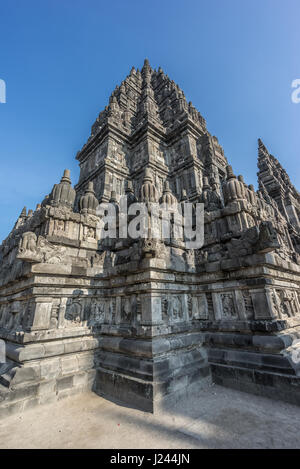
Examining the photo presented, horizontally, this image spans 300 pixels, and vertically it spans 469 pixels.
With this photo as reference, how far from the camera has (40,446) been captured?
11.9ft

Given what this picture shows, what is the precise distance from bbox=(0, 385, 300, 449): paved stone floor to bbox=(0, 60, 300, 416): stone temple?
37cm

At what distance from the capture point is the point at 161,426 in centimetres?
413

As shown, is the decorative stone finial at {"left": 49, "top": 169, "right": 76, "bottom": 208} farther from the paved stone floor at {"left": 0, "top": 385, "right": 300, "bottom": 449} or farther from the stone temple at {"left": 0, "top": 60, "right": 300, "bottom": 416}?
the paved stone floor at {"left": 0, "top": 385, "right": 300, "bottom": 449}

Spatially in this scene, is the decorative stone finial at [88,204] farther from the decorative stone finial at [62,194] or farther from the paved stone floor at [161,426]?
the paved stone floor at [161,426]

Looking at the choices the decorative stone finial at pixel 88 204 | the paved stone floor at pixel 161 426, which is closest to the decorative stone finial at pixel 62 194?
the decorative stone finial at pixel 88 204

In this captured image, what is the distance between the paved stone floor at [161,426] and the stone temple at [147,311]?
37cm

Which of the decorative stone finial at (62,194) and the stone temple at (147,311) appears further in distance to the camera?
the decorative stone finial at (62,194)

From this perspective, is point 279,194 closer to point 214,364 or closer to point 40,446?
point 214,364

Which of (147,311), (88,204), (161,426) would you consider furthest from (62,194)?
(161,426)

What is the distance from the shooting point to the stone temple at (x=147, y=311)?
5270 millimetres

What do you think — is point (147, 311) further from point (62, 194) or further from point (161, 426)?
point (62, 194)

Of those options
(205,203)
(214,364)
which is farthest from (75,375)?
(205,203)

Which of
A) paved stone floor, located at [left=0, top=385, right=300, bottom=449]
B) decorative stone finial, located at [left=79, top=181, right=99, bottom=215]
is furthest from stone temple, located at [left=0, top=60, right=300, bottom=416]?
paved stone floor, located at [left=0, top=385, right=300, bottom=449]

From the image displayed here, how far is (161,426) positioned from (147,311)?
94.6 inches
